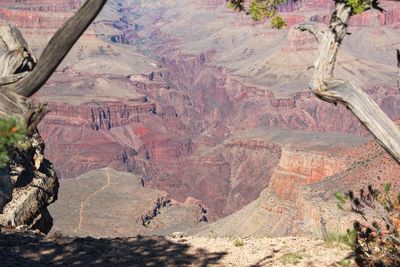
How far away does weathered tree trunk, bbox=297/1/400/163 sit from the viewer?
744cm

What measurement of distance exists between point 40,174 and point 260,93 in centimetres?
17100

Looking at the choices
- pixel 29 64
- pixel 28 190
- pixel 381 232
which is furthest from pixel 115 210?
pixel 29 64

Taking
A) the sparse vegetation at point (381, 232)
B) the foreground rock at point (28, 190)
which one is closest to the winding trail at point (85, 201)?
the foreground rock at point (28, 190)

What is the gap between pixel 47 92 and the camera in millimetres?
173875

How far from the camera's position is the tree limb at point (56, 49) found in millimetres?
6020

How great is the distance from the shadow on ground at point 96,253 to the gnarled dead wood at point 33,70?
23.7 feet

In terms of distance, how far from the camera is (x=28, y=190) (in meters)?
22.0

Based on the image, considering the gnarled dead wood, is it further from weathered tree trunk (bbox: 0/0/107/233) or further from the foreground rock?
the foreground rock

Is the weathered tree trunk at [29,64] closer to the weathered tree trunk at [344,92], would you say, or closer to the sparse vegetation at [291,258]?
the weathered tree trunk at [344,92]

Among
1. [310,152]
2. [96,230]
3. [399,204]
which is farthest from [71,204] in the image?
[399,204]

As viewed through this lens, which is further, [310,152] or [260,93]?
[260,93]

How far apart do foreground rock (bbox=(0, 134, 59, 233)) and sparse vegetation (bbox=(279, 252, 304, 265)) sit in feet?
33.2

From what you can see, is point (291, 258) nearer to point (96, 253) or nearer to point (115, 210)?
point (96, 253)

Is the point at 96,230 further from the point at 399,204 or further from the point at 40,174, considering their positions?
the point at 399,204
